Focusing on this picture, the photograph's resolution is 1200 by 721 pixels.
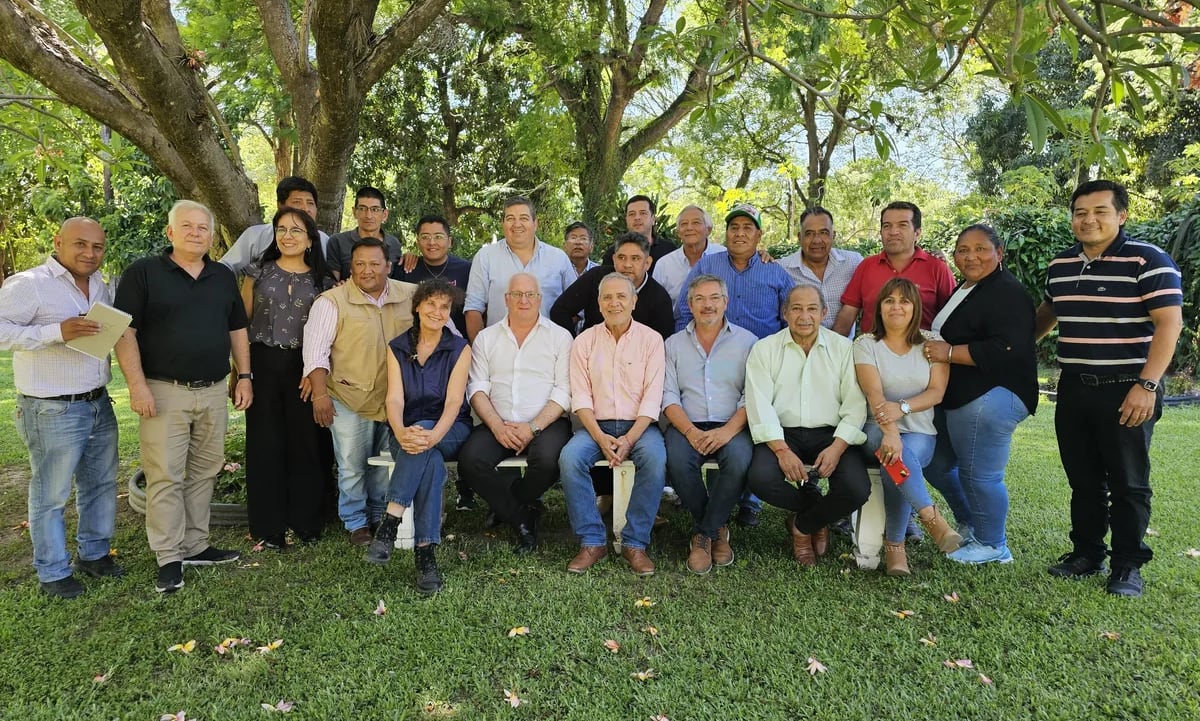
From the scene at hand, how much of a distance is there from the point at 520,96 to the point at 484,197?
2375mm

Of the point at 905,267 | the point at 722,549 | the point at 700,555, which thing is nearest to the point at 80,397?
the point at 700,555

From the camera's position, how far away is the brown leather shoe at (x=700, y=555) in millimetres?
4074

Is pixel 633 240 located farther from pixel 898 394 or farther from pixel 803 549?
pixel 803 549

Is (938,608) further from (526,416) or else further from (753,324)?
(526,416)

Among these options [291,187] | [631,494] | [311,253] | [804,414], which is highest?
[291,187]

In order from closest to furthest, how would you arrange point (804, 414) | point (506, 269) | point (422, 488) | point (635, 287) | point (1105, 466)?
1. point (1105, 466)
2. point (422, 488)
3. point (804, 414)
4. point (635, 287)
5. point (506, 269)

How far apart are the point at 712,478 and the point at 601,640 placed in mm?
1367

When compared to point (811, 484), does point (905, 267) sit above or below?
above

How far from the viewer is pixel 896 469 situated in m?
3.92

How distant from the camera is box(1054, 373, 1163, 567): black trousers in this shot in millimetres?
3697

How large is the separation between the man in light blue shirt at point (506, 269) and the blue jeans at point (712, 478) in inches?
57.4

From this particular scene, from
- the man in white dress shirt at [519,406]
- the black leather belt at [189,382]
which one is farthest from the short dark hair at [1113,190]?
the black leather belt at [189,382]

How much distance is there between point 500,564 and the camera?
4.16 meters

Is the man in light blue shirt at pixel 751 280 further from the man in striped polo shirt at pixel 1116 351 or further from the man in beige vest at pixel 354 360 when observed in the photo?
the man in beige vest at pixel 354 360
